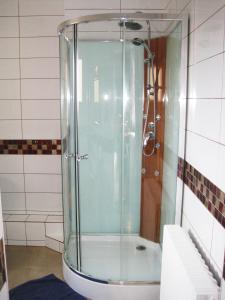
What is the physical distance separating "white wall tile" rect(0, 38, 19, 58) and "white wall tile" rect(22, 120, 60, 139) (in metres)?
0.61

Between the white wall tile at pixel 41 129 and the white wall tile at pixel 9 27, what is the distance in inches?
31.2

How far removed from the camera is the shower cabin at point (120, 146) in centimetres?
194

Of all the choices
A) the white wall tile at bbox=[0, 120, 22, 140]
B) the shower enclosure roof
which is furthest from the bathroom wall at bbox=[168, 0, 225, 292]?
the white wall tile at bbox=[0, 120, 22, 140]

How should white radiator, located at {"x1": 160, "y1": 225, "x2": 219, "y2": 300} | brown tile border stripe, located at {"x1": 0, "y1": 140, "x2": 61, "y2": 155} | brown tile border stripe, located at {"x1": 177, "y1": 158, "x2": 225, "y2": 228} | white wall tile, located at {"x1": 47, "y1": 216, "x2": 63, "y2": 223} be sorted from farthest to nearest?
brown tile border stripe, located at {"x1": 0, "y1": 140, "x2": 61, "y2": 155} < white wall tile, located at {"x1": 47, "y1": 216, "x2": 63, "y2": 223} < brown tile border stripe, located at {"x1": 177, "y1": 158, "x2": 225, "y2": 228} < white radiator, located at {"x1": 160, "y1": 225, "x2": 219, "y2": 300}

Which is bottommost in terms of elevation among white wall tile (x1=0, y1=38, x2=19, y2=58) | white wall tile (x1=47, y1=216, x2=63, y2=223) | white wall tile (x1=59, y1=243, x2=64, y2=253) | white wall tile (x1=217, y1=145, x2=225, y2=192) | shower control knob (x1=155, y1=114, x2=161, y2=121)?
white wall tile (x1=59, y1=243, x2=64, y2=253)

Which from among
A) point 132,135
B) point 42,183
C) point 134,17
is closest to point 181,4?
point 134,17

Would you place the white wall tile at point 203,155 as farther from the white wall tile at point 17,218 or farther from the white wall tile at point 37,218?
the white wall tile at point 17,218

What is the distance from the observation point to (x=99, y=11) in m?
2.31

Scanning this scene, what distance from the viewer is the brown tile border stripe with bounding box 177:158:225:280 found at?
118 cm

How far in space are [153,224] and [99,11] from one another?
180 centimetres

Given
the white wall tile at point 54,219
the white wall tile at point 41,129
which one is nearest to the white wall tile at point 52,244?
the white wall tile at point 54,219

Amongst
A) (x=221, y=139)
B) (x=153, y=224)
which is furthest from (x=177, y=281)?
(x=153, y=224)

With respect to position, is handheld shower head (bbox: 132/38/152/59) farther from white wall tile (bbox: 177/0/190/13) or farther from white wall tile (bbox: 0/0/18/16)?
white wall tile (bbox: 0/0/18/16)

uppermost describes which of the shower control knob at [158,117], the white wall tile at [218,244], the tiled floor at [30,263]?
the shower control knob at [158,117]
